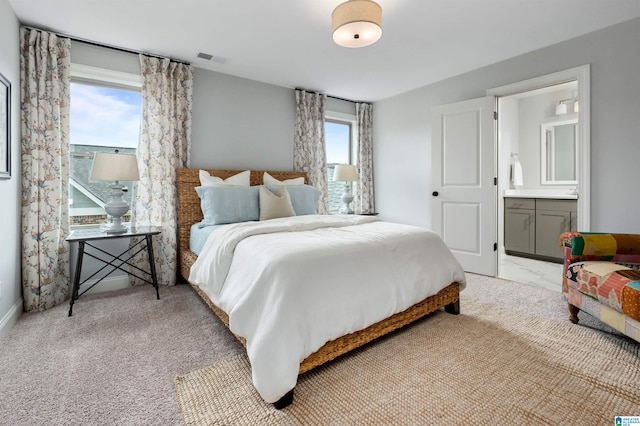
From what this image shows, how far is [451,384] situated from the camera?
5.20 feet

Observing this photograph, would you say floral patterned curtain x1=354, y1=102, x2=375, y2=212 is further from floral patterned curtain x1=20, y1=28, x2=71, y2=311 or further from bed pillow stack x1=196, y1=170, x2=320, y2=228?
floral patterned curtain x1=20, y1=28, x2=71, y2=311

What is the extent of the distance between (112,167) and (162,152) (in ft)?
2.05

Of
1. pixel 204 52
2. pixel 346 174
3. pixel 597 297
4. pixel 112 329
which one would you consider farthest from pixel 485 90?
pixel 112 329

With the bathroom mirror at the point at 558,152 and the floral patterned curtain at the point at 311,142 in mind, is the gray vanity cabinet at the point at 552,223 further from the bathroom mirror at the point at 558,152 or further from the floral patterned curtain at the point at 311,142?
the floral patterned curtain at the point at 311,142

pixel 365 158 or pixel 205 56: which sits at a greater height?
pixel 205 56

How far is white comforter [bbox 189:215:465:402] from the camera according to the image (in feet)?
4.68

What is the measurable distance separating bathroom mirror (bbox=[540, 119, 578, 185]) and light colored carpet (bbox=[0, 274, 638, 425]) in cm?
260

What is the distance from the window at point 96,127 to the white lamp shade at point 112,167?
1.88 ft

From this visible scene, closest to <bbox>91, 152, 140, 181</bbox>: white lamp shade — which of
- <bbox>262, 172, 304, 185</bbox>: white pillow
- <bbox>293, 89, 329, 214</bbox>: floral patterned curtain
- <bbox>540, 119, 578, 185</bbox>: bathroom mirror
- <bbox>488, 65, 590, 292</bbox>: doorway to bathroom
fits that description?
<bbox>262, 172, 304, 185</bbox>: white pillow

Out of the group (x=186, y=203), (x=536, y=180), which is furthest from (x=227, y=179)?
(x=536, y=180)

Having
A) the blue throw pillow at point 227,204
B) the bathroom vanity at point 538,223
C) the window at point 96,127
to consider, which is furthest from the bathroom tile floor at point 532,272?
the window at point 96,127

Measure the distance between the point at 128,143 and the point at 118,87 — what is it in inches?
22.7

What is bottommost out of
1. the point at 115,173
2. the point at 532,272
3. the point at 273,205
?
the point at 532,272

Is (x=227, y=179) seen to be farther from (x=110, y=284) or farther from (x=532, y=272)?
(x=532, y=272)
